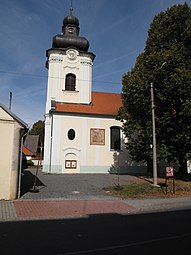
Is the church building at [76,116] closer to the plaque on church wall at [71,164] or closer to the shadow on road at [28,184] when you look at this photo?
the plaque on church wall at [71,164]

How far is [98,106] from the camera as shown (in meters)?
35.0

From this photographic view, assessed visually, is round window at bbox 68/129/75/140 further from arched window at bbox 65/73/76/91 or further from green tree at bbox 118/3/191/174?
green tree at bbox 118/3/191/174

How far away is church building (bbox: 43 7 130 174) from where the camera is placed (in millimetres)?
31139

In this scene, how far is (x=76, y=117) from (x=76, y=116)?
4.6 inches

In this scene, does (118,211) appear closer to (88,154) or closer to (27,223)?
(27,223)

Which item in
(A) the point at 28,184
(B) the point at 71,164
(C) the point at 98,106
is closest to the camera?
(A) the point at 28,184

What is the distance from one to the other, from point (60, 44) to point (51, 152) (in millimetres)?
14206

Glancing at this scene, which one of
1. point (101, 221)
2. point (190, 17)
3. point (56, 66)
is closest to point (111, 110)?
point (56, 66)

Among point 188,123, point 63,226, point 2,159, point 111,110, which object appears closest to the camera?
point 63,226

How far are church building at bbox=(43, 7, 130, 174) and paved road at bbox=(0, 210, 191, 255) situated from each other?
21784 millimetres

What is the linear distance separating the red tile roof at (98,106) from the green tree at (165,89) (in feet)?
30.6

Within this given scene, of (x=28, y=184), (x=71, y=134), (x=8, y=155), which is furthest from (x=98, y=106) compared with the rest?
(x=8, y=155)

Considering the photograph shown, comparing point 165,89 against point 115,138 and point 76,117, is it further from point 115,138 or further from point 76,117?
point 76,117

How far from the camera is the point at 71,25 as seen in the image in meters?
37.4
